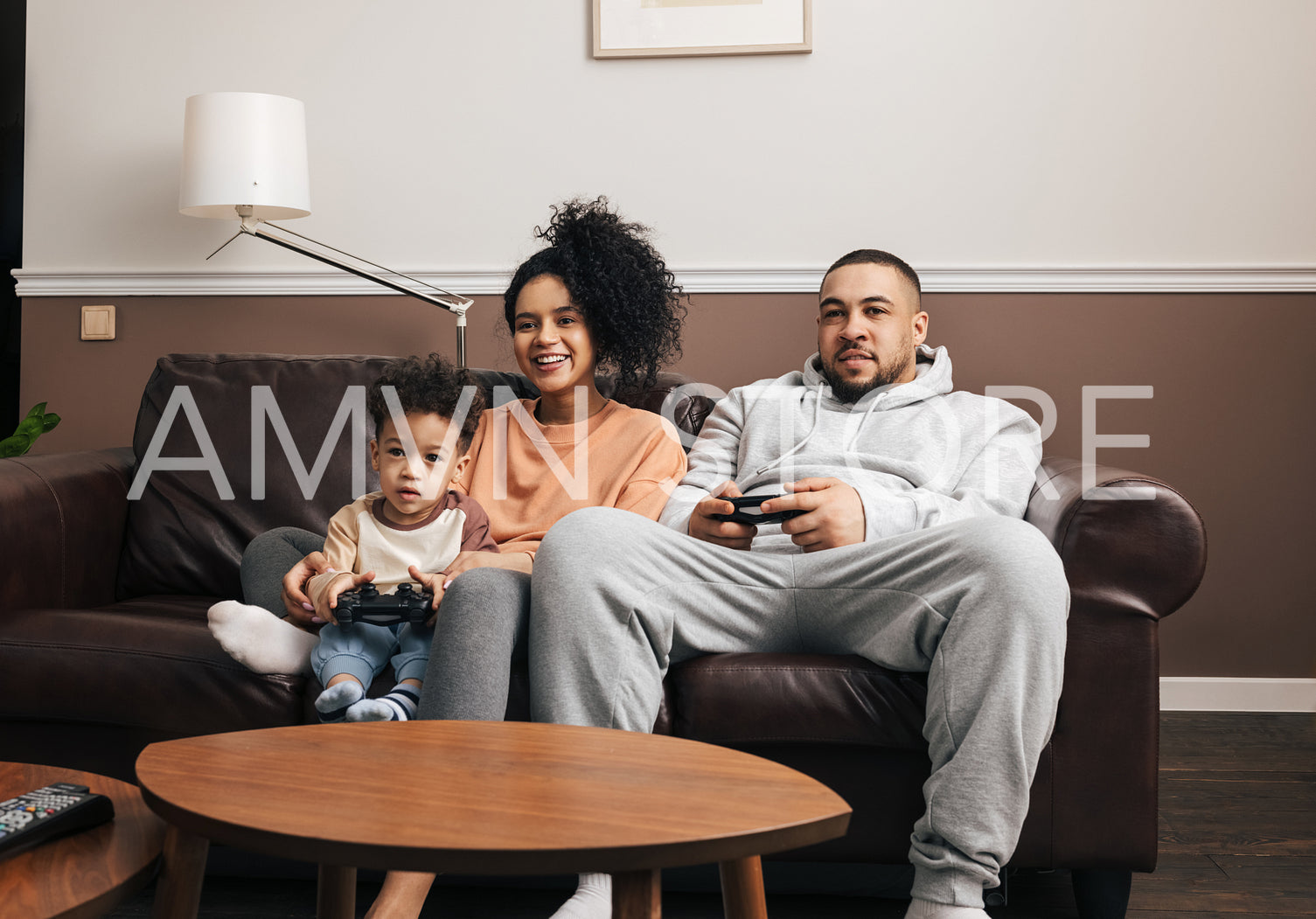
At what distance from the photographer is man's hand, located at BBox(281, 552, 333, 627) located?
4.73ft

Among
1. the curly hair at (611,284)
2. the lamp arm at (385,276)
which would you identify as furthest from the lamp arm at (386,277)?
the curly hair at (611,284)

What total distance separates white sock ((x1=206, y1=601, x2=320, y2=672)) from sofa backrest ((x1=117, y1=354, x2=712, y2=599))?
53 cm

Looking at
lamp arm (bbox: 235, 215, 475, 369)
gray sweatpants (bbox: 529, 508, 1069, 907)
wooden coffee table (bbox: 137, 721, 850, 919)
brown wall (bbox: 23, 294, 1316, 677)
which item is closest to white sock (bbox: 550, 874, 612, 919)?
gray sweatpants (bbox: 529, 508, 1069, 907)

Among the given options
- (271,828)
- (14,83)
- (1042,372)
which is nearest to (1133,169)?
(1042,372)

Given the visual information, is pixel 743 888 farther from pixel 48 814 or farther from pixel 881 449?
pixel 881 449

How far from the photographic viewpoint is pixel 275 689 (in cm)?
138

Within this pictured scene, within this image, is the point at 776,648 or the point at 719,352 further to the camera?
the point at 719,352

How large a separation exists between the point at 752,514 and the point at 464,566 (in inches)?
17.6

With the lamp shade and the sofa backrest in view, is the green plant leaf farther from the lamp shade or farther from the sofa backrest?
the lamp shade

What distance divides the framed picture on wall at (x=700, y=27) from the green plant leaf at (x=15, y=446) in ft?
5.38

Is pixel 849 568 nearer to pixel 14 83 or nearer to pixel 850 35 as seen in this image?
pixel 850 35

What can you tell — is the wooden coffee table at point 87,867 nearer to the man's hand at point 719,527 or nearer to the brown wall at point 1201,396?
the man's hand at point 719,527

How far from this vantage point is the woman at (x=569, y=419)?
1619 mm

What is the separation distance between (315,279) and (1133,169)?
2123mm
